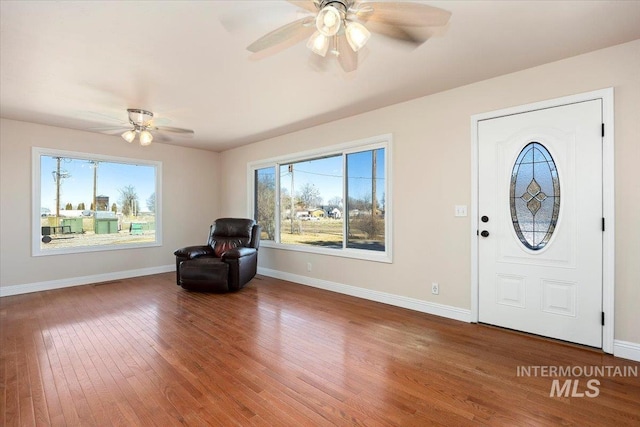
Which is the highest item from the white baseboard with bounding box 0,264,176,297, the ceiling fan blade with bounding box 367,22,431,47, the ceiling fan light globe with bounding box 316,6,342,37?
the ceiling fan blade with bounding box 367,22,431,47

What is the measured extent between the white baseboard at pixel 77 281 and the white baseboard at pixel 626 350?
21.0 ft

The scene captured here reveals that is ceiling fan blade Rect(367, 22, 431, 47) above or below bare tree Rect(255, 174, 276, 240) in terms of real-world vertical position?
above

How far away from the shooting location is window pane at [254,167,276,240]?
562cm

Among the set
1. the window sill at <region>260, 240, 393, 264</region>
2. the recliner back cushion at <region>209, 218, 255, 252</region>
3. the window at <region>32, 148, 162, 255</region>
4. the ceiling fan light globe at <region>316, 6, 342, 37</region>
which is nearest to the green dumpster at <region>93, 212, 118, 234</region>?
the window at <region>32, 148, 162, 255</region>

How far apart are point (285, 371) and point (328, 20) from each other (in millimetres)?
2326

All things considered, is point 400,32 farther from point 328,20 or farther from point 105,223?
point 105,223

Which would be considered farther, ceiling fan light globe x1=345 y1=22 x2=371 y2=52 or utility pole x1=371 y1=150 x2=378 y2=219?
utility pole x1=371 y1=150 x2=378 y2=219

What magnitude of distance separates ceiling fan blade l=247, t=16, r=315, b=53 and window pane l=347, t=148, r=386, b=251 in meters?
2.39

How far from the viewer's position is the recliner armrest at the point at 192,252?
15.1 ft

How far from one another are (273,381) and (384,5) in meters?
2.49

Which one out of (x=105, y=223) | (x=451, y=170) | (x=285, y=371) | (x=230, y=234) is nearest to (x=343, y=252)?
(x=451, y=170)

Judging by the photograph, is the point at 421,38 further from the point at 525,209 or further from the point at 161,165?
the point at 161,165

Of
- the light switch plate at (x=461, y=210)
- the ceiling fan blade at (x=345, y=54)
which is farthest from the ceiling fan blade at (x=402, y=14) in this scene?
the light switch plate at (x=461, y=210)

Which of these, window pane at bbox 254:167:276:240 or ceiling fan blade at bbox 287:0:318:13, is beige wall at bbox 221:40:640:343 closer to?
window pane at bbox 254:167:276:240
